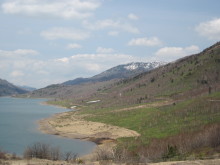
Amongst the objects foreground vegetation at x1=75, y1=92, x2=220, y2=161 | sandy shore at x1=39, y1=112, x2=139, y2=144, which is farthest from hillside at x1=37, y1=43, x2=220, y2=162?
sandy shore at x1=39, y1=112, x2=139, y2=144

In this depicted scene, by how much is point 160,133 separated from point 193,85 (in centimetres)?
7638

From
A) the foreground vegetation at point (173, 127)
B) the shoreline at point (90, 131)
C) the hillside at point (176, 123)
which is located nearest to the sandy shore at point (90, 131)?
the shoreline at point (90, 131)

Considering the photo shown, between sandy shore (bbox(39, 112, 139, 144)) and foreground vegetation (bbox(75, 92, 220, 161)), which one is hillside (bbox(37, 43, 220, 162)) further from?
sandy shore (bbox(39, 112, 139, 144))

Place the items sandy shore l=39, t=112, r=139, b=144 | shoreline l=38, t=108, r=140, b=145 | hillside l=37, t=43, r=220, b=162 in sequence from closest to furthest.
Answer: hillside l=37, t=43, r=220, b=162, shoreline l=38, t=108, r=140, b=145, sandy shore l=39, t=112, r=139, b=144

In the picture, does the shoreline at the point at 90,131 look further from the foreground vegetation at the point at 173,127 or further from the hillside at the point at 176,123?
the foreground vegetation at the point at 173,127

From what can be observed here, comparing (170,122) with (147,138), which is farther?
(170,122)

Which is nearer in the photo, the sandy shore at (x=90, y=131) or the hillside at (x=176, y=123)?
the hillside at (x=176, y=123)

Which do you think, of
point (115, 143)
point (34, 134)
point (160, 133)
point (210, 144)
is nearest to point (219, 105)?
point (160, 133)

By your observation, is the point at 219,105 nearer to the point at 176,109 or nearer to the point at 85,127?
the point at 176,109

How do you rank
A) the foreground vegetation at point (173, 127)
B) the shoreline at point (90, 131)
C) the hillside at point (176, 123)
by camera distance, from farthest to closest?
the shoreline at point (90, 131)
the foreground vegetation at point (173, 127)
the hillside at point (176, 123)

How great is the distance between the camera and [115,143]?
78.2m

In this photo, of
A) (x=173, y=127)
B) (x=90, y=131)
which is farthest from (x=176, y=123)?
(x=90, y=131)

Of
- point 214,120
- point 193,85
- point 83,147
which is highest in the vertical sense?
point 193,85

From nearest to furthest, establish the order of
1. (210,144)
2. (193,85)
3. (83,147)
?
(210,144), (83,147), (193,85)
